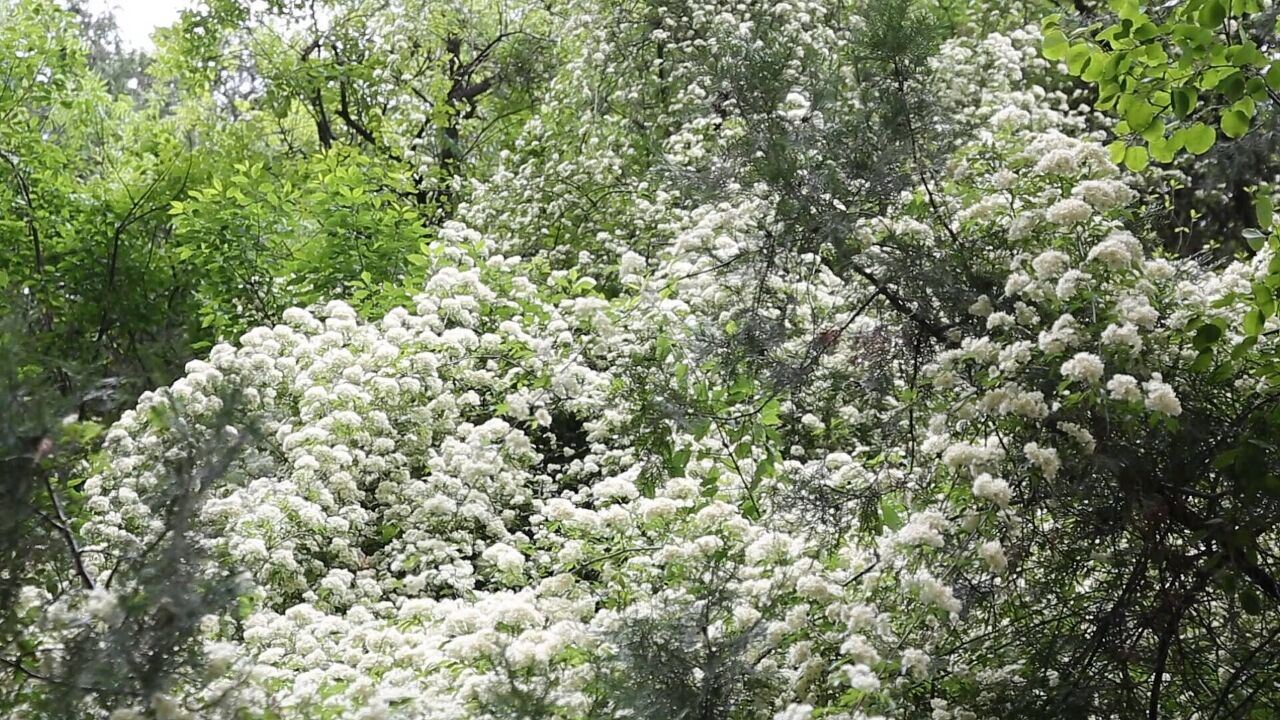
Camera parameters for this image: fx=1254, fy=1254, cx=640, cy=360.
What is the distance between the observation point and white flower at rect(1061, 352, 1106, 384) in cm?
288

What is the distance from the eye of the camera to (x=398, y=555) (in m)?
5.05

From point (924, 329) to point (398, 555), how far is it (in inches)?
97.0

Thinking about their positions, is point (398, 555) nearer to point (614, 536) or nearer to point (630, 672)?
point (614, 536)

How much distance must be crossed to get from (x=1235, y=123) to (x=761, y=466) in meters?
1.59

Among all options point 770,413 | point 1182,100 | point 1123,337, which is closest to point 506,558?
point 770,413

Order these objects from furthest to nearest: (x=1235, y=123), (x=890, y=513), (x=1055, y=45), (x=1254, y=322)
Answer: (x=890, y=513), (x=1055, y=45), (x=1235, y=123), (x=1254, y=322)

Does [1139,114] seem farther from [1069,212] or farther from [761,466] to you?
[761,466]

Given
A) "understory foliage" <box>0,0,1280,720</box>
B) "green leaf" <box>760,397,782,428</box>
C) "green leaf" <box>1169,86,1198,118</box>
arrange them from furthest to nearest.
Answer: "green leaf" <box>760,397,782,428</box> → "green leaf" <box>1169,86,1198,118</box> → "understory foliage" <box>0,0,1280,720</box>

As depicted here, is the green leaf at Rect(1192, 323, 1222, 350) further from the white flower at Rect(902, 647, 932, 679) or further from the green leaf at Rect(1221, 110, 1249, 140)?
the white flower at Rect(902, 647, 932, 679)

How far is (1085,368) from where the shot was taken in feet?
9.43

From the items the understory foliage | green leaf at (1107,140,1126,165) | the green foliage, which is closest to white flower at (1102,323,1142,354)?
the understory foliage

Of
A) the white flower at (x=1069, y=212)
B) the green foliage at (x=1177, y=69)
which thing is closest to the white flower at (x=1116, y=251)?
the white flower at (x=1069, y=212)

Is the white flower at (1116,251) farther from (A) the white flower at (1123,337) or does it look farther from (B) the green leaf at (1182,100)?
(B) the green leaf at (1182,100)

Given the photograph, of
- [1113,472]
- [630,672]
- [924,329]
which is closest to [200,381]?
[630,672]
